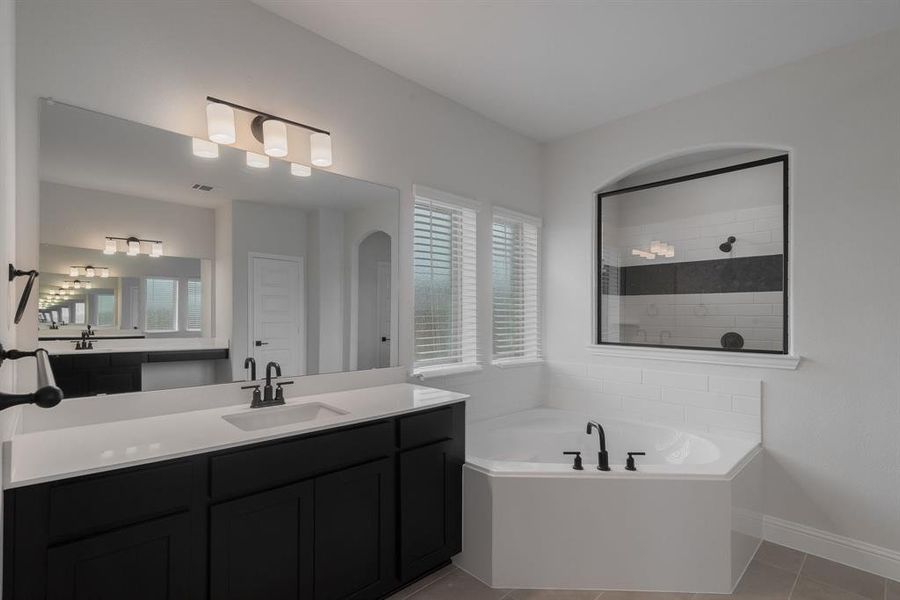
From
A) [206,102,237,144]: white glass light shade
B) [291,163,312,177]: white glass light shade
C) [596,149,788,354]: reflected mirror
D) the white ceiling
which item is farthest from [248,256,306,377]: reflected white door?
[596,149,788,354]: reflected mirror

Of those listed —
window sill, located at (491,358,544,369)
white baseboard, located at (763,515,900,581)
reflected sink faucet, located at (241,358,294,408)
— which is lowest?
white baseboard, located at (763,515,900,581)

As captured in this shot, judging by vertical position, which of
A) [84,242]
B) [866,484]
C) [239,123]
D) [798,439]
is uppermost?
[239,123]

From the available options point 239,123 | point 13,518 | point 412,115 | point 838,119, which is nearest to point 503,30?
point 412,115

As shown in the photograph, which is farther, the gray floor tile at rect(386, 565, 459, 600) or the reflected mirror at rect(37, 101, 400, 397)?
the gray floor tile at rect(386, 565, 459, 600)

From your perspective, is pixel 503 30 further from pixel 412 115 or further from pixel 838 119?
pixel 838 119

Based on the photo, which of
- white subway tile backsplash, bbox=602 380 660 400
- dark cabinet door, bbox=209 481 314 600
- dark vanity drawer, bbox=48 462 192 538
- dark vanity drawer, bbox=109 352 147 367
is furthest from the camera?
white subway tile backsplash, bbox=602 380 660 400

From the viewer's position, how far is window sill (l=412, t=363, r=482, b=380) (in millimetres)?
2963

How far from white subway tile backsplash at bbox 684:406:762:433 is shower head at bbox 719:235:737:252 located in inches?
43.9

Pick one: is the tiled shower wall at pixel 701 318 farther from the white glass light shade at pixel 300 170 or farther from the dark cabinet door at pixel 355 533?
the white glass light shade at pixel 300 170

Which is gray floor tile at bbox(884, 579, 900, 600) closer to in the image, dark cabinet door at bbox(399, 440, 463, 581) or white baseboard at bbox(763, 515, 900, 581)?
white baseboard at bbox(763, 515, 900, 581)

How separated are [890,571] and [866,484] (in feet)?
1.40

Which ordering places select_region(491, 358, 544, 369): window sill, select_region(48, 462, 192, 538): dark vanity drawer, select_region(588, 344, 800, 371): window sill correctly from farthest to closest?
select_region(491, 358, 544, 369): window sill
select_region(588, 344, 800, 371): window sill
select_region(48, 462, 192, 538): dark vanity drawer

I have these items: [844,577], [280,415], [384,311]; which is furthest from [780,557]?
[280,415]

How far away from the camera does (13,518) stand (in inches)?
47.7
